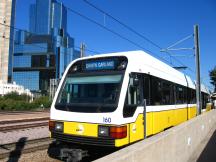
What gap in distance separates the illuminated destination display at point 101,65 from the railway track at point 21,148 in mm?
3120

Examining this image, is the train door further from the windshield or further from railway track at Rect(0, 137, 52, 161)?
railway track at Rect(0, 137, 52, 161)

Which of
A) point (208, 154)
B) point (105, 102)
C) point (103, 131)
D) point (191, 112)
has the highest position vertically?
point (105, 102)

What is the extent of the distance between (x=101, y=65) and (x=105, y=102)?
1.12 meters

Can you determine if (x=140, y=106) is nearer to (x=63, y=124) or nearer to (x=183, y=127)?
(x=183, y=127)

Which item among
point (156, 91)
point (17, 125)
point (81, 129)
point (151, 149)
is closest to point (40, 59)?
point (17, 125)

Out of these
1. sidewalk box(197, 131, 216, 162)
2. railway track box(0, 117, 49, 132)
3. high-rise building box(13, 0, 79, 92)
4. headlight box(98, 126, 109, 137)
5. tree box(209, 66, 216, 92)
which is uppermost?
high-rise building box(13, 0, 79, 92)

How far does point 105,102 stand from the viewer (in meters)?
8.09

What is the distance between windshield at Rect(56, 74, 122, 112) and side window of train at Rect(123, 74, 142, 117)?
29 cm

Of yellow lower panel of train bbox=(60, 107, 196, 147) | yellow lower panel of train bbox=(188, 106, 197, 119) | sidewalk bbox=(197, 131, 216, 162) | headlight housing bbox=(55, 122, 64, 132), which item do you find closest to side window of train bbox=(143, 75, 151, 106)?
yellow lower panel of train bbox=(60, 107, 196, 147)

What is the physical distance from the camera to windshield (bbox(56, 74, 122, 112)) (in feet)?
26.5

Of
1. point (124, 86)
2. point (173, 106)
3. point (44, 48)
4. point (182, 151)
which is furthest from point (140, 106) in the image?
point (44, 48)

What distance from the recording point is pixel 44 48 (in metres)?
147

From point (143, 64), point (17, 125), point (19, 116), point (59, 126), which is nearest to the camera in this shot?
point (59, 126)

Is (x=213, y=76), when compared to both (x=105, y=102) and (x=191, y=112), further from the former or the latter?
(x=105, y=102)
